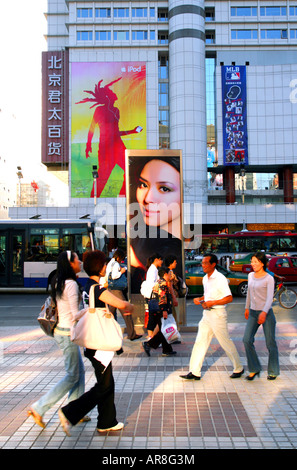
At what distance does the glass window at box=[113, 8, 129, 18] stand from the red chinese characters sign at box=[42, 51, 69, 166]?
27.2ft

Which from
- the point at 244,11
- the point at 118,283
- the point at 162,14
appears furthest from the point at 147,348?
the point at 244,11

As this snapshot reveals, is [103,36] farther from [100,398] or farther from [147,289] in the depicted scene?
[100,398]

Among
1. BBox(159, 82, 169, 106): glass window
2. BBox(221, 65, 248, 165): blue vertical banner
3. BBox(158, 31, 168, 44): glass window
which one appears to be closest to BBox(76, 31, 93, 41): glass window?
BBox(158, 31, 168, 44): glass window

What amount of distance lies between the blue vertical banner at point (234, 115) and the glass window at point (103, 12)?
16.1m

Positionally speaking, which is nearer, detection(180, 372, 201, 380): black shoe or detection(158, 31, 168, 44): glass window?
detection(180, 372, 201, 380): black shoe

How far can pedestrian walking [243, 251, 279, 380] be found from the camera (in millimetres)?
5867

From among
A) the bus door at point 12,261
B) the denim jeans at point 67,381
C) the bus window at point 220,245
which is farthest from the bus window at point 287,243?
the denim jeans at point 67,381

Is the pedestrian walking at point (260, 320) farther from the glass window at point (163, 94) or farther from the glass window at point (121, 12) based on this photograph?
the glass window at point (121, 12)

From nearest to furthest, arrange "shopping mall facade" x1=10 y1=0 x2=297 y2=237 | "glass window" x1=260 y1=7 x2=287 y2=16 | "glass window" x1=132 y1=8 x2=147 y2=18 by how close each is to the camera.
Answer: "shopping mall facade" x1=10 y1=0 x2=297 y2=237 → "glass window" x1=132 y1=8 x2=147 y2=18 → "glass window" x1=260 y1=7 x2=287 y2=16

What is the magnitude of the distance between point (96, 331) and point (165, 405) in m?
1.56

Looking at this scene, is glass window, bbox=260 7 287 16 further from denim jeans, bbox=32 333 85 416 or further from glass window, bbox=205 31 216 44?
denim jeans, bbox=32 333 85 416

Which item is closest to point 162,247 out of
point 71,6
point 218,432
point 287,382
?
point 287,382

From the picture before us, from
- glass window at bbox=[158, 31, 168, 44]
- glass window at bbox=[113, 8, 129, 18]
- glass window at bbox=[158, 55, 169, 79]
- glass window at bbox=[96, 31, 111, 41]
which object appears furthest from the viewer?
glass window at bbox=[158, 31, 168, 44]

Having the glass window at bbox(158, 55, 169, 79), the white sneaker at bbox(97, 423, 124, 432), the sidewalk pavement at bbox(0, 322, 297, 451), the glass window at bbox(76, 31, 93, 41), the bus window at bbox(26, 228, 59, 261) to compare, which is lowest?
the sidewalk pavement at bbox(0, 322, 297, 451)
